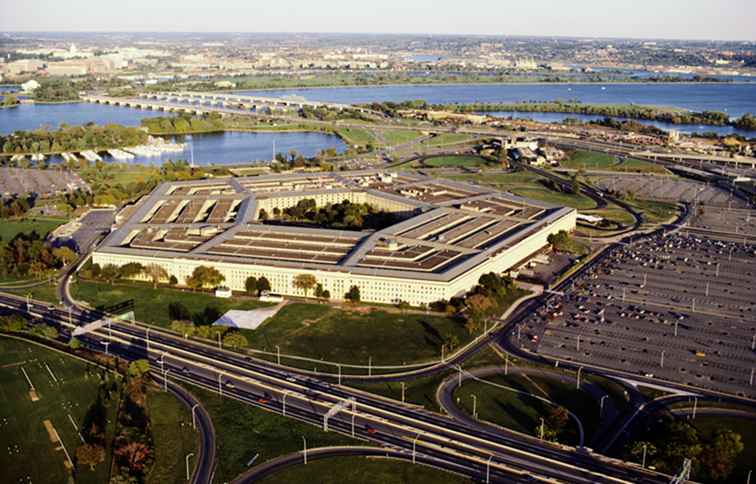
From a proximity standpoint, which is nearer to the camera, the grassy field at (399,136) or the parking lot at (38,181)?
the parking lot at (38,181)

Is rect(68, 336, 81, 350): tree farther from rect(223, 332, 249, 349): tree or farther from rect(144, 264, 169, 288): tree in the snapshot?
rect(144, 264, 169, 288): tree

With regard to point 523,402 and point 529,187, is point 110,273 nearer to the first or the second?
point 523,402

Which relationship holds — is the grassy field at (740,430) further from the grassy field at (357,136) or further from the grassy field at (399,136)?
the grassy field at (357,136)

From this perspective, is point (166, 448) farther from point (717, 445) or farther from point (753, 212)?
point (753, 212)

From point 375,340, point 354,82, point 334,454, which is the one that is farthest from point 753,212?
point 354,82

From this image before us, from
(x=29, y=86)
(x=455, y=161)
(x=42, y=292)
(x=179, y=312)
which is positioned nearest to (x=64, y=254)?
(x=42, y=292)

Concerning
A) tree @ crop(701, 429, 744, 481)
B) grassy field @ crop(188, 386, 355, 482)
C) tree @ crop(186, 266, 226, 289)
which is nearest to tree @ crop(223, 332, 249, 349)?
grassy field @ crop(188, 386, 355, 482)

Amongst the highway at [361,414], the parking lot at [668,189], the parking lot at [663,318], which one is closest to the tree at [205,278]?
the highway at [361,414]
